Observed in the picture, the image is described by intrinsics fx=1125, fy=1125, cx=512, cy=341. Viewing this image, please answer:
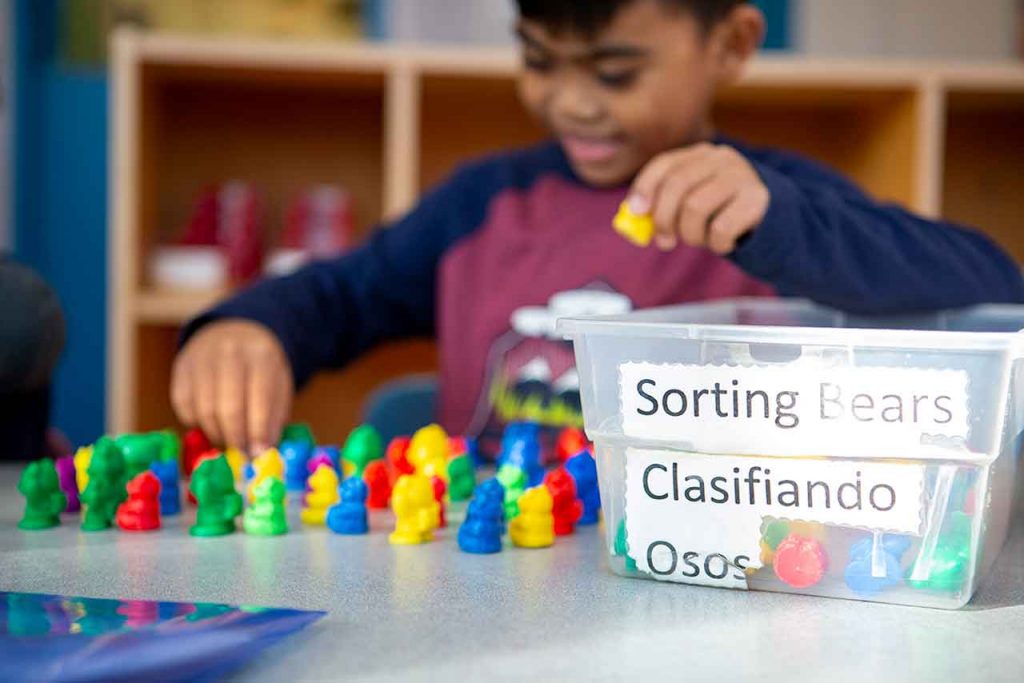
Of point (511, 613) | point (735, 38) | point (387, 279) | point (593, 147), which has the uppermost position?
point (735, 38)

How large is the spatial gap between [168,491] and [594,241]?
625 millimetres

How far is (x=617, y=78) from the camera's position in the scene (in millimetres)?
952

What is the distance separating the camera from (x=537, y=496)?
0.56m

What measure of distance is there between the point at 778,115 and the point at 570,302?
32.0 inches

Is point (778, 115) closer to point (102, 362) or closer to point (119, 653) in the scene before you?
point (102, 362)

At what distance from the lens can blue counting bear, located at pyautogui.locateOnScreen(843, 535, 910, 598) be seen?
455 mm

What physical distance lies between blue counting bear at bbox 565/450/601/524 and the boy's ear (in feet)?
1.74

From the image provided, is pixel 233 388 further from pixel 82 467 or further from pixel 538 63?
pixel 538 63

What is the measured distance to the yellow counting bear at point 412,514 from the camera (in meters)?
0.56

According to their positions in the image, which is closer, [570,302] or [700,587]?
[700,587]

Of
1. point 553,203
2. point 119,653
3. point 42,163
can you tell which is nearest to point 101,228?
point 42,163

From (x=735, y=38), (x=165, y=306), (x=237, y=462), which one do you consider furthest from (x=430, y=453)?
(x=165, y=306)

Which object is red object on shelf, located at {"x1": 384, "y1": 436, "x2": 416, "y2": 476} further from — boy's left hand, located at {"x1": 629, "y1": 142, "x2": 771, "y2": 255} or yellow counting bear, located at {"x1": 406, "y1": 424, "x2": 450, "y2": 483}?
boy's left hand, located at {"x1": 629, "y1": 142, "x2": 771, "y2": 255}

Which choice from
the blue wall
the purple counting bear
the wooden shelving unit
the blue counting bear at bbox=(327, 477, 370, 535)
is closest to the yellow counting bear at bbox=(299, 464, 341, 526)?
the blue counting bear at bbox=(327, 477, 370, 535)
